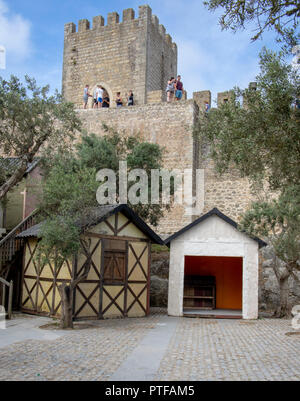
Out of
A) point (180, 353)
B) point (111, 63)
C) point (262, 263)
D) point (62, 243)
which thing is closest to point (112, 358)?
point (180, 353)

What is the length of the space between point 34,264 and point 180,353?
22.3ft

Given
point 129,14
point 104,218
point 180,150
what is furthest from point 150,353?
point 129,14

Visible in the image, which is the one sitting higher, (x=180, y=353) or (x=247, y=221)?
(x=247, y=221)

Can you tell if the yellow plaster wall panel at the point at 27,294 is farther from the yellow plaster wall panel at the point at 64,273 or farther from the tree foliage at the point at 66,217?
the tree foliage at the point at 66,217

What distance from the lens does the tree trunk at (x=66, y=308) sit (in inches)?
407

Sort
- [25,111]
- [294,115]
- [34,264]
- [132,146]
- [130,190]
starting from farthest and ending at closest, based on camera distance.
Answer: [132,146], [130,190], [34,264], [25,111], [294,115]

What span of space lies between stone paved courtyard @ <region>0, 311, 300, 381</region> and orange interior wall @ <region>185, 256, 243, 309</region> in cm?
525

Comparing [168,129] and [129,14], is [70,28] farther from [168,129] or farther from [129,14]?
[168,129]

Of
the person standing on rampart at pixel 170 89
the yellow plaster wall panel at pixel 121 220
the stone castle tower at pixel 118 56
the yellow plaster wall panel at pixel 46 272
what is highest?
the stone castle tower at pixel 118 56

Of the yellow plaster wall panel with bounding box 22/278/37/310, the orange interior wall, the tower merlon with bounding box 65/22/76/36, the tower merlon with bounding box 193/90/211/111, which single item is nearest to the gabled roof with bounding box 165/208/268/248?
the orange interior wall

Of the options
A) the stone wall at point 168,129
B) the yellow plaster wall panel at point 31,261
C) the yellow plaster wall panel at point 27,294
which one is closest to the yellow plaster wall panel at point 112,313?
the yellow plaster wall panel at point 27,294

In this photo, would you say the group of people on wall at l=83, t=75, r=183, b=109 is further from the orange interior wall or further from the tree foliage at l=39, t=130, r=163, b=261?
the tree foliage at l=39, t=130, r=163, b=261
